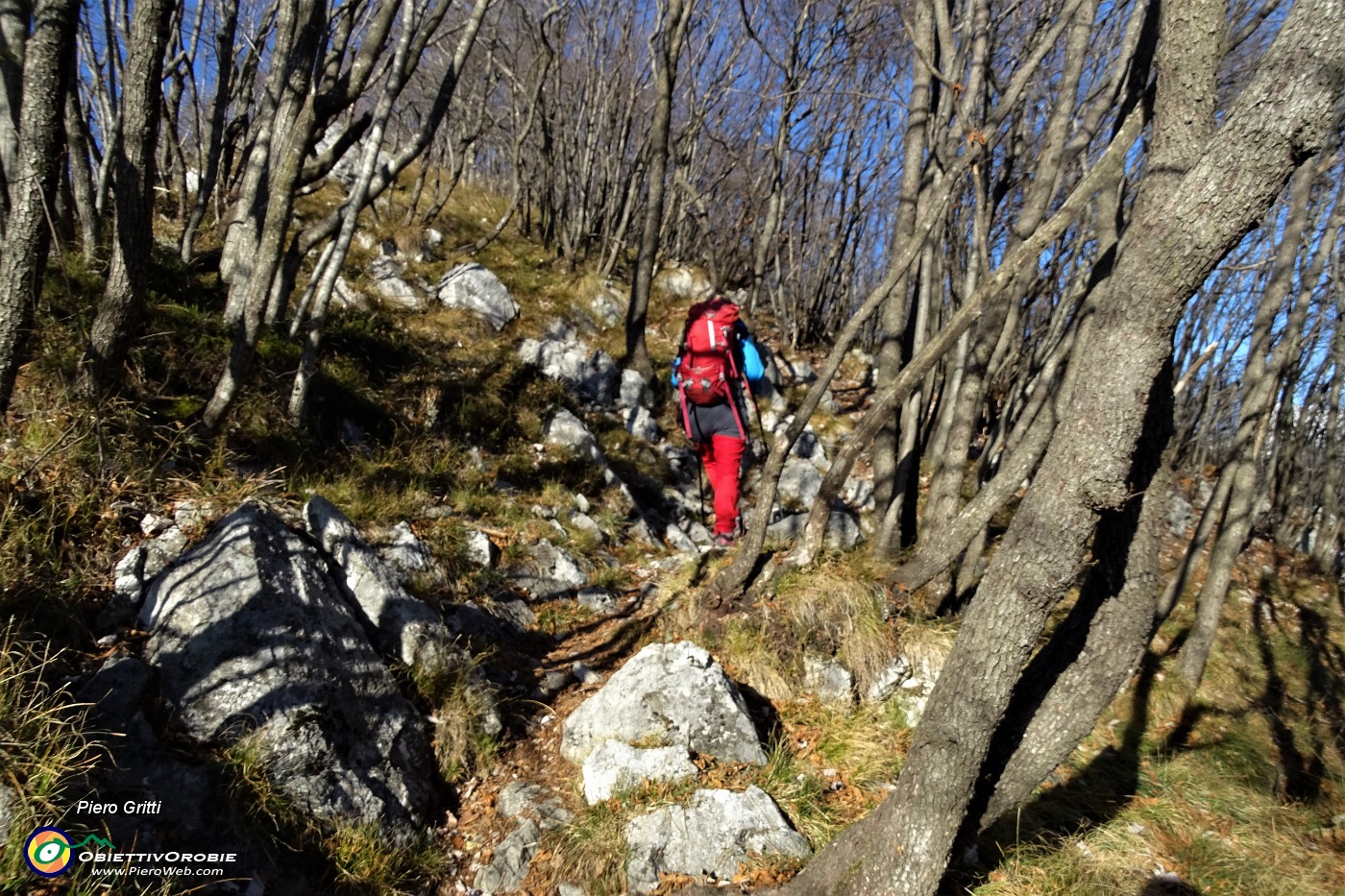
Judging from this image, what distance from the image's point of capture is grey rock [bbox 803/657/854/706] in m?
4.21

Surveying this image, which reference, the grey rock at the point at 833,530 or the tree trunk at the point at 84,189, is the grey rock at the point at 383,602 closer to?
the grey rock at the point at 833,530

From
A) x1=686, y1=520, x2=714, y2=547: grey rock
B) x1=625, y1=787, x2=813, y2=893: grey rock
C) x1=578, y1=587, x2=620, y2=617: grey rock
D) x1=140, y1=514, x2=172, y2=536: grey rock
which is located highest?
x1=140, y1=514, x2=172, y2=536: grey rock

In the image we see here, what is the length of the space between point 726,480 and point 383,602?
3.04 metres

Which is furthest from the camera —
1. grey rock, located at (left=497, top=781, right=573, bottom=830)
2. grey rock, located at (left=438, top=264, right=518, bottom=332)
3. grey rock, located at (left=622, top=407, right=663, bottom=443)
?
grey rock, located at (left=438, top=264, right=518, bottom=332)

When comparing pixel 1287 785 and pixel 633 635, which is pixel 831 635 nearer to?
pixel 633 635

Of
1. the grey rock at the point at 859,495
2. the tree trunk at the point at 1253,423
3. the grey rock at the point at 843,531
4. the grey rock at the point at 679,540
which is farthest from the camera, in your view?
the grey rock at the point at 859,495

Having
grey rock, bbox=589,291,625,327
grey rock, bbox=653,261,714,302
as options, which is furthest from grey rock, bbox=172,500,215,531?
grey rock, bbox=653,261,714,302

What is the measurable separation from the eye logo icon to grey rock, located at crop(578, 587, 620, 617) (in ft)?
10.8

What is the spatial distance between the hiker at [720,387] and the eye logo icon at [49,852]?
4525 mm

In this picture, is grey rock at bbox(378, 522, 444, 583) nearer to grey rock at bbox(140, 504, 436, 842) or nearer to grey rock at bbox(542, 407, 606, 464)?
grey rock at bbox(140, 504, 436, 842)

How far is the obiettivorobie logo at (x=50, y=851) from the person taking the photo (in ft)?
7.18

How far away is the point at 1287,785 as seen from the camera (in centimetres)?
466

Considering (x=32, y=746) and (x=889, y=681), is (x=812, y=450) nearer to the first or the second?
(x=889, y=681)

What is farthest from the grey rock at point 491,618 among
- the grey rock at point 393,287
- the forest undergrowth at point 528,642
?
the grey rock at point 393,287
